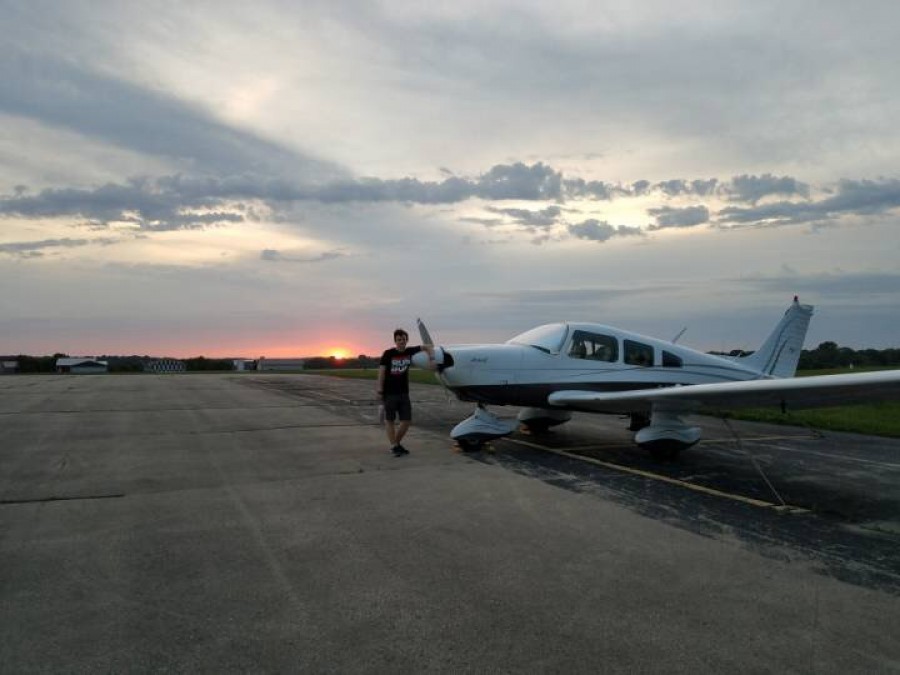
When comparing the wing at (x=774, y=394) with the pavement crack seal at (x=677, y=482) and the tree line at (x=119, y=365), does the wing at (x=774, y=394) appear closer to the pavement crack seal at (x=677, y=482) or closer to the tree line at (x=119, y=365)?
the pavement crack seal at (x=677, y=482)

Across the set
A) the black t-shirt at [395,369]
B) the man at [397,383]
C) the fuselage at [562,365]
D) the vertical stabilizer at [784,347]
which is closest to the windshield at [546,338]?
the fuselage at [562,365]

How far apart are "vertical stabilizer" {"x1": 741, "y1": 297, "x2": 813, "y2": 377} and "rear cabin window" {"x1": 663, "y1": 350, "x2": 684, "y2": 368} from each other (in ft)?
9.55

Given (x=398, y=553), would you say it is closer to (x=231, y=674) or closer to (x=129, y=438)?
(x=231, y=674)

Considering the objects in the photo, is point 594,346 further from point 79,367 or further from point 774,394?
point 79,367

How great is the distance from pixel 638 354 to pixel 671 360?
859 mm

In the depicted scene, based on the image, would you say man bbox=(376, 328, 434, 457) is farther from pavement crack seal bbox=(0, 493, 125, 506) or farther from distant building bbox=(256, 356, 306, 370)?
distant building bbox=(256, 356, 306, 370)

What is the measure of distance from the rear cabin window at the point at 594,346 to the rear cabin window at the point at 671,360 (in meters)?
1.23

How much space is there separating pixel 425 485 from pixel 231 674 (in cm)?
428

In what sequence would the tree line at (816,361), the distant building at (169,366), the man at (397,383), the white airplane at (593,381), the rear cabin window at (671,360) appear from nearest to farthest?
the white airplane at (593,381) → the man at (397,383) → the rear cabin window at (671,360) → the tree line at (816,361) → the distant building at (169,366)

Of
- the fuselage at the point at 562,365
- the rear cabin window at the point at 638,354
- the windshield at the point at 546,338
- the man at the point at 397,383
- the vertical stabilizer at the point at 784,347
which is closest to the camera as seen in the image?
the man at the point at 397,383

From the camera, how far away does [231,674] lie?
9.15 feet

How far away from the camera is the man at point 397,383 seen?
9.27m

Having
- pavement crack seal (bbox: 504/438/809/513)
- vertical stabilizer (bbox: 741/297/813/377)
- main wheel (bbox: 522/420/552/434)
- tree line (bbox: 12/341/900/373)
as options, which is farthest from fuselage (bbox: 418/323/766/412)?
tree line (bbox: 12/341/900/373)

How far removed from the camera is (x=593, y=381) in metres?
10.1
